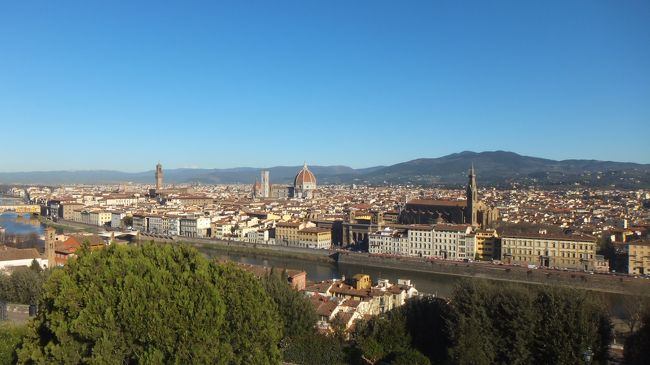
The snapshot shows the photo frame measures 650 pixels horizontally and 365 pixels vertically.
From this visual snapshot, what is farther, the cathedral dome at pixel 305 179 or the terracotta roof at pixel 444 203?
the cathedral dome at pixel 305 179

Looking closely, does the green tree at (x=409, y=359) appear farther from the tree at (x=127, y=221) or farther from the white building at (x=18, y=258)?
the tree at (x=127, y=221)

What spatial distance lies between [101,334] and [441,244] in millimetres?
19432

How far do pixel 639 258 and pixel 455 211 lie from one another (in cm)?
1194

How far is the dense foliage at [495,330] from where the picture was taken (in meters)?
7.73

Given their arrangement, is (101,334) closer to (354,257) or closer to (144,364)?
(144,364)

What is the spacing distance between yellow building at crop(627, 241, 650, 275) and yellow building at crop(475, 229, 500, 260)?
488cm

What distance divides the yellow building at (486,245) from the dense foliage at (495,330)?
14.7 meters

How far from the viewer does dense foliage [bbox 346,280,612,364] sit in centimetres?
773

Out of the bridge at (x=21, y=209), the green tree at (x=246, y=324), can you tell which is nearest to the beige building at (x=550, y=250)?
the green tree at (x=246, y=324)

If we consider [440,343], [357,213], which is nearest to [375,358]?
[440,343]

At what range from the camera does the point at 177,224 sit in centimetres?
3425

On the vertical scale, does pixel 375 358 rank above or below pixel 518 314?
below

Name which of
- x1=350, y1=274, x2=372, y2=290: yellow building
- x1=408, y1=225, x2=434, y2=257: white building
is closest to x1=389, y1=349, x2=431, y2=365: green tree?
x1=350, y1=274, x2=372, y2=290: yellow building

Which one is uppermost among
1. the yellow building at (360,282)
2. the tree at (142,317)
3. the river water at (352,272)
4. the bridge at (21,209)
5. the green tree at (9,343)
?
the tree at (142,317)
